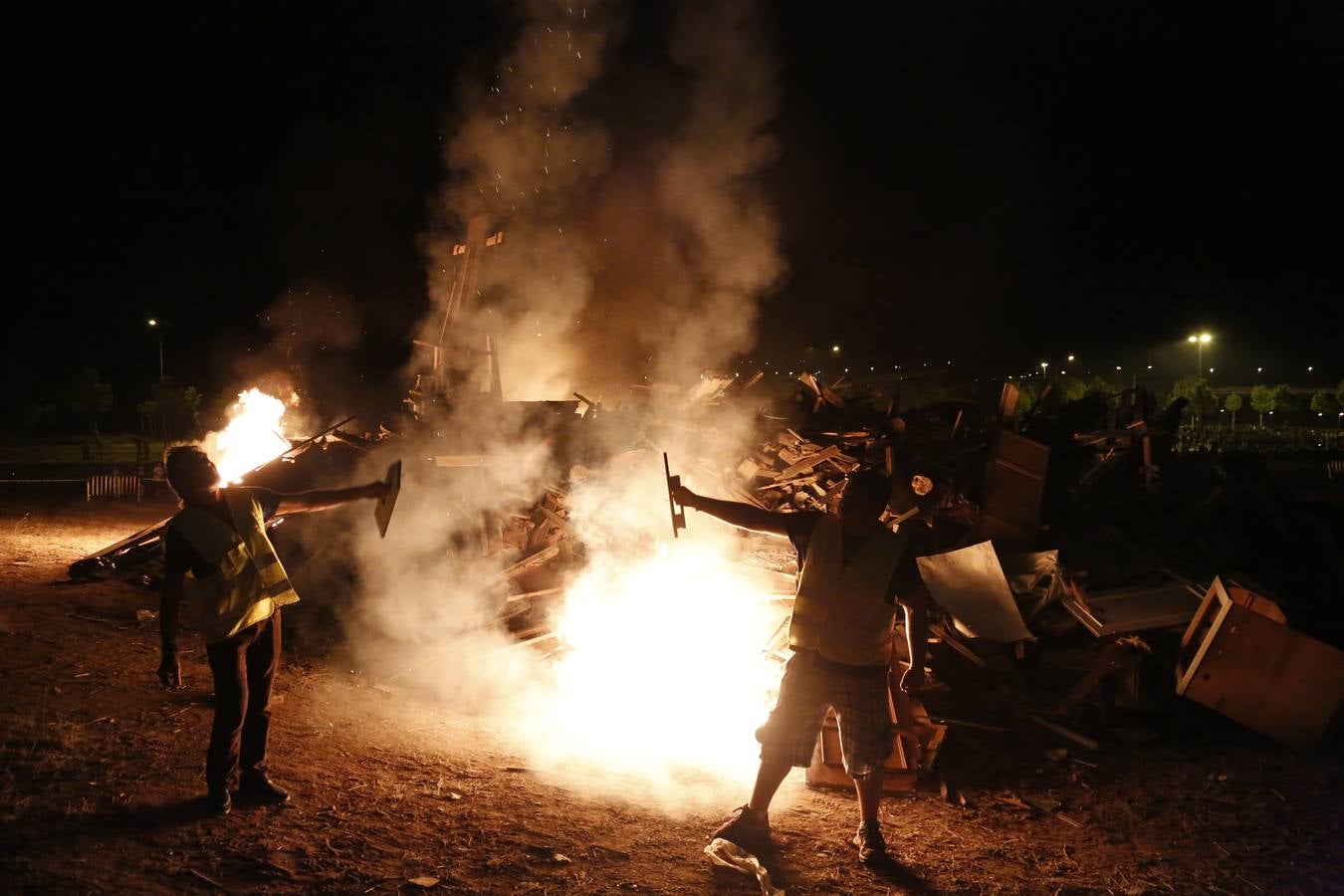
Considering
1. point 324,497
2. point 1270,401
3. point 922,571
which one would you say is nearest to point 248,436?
point 324,497

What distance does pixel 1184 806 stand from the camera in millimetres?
4594

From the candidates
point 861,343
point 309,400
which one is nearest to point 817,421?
point 309,400

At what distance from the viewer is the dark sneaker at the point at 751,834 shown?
147 inches

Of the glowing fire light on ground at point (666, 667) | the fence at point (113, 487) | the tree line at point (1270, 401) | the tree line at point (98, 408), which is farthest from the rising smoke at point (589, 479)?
the tree line at point (1270, 401)

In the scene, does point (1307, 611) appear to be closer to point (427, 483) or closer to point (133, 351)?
point (427, 483)

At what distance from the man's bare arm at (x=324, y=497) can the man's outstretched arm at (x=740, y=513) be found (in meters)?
1.60

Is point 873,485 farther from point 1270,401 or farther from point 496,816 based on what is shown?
point 1270,401

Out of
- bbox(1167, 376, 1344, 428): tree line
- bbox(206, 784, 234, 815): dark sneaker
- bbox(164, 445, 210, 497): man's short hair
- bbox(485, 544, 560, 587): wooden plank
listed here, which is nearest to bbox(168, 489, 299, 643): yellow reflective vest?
bbox(164, 445, 210, 497): man's short hair

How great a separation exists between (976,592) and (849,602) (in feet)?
8.85

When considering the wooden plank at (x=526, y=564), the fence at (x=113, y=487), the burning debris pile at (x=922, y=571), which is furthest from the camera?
the fence at (x=113, y=487)

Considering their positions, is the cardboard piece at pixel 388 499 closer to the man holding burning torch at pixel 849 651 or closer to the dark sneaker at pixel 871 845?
the man holding burning torch at pixel 849 651

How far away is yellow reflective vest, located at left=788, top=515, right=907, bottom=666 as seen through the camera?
12.0 ft

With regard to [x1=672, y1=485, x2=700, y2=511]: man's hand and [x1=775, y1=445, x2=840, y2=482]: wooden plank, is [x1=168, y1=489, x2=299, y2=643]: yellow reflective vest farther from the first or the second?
[x1=775, y1=445, x2=840, y2=482]: wooden plank

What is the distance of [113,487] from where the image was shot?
15930 mm
